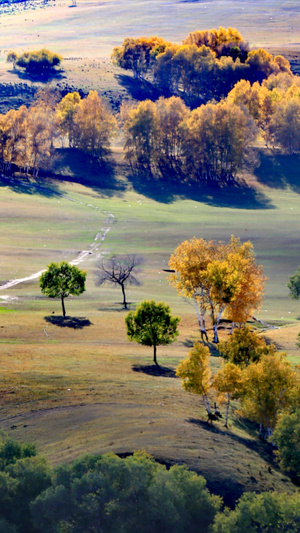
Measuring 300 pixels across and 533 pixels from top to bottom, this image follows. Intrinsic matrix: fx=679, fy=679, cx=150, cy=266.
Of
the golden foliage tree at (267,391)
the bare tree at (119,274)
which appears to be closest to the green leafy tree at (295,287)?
the bare tree at (119,274)

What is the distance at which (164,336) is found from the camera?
6575 cm

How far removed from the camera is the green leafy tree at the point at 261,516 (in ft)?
126

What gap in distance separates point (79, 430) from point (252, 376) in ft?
49.0

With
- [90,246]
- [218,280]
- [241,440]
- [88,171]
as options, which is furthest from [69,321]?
[88,171]

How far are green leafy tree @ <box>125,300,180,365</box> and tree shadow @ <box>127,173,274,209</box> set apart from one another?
9852 cm

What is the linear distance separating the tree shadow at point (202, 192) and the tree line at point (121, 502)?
4931 inches

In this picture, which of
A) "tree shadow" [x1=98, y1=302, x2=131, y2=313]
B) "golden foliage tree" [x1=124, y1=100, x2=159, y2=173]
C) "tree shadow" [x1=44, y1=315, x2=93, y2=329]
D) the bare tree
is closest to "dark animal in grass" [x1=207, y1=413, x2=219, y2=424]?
"tree shadow" [x1=44, y1=315, x2=93, y2=329]

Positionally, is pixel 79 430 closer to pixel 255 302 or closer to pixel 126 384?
pixel 126 384

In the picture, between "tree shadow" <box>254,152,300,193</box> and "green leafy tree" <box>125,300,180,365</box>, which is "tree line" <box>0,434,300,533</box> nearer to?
"green leafy tree" <box>125,300,180,365</box>

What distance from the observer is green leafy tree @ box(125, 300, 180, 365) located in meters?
64.8

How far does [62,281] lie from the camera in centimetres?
8031

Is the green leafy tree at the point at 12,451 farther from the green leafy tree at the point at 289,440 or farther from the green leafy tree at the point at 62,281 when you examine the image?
the green leafy tree at the point at 62,281

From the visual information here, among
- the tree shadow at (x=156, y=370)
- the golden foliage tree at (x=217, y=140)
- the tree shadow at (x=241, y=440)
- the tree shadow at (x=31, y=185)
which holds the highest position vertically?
the golden foliage tree at (x=217, y=140)

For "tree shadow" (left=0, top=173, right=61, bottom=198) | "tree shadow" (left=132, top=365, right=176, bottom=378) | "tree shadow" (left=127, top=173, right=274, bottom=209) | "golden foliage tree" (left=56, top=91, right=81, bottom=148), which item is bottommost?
"tree shadow" (left=132, top=365, right=176, bottom=378)
